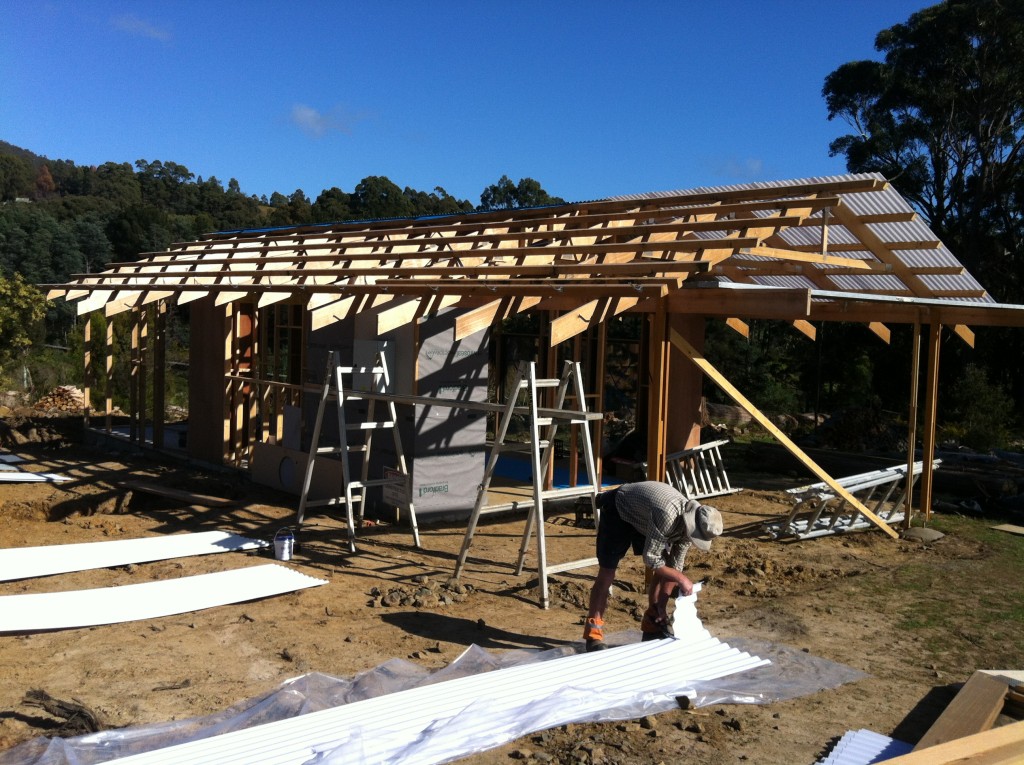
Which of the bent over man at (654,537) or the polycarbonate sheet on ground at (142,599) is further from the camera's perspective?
the polycarbonate sheet on ground at (142,599)

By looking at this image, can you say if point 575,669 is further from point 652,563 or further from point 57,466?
point 57,466

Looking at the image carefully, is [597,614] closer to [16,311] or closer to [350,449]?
[350,449]

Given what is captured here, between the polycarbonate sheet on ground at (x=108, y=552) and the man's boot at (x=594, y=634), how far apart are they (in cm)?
430

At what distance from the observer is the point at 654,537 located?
593 centimetres

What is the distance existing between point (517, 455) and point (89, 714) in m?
10.9

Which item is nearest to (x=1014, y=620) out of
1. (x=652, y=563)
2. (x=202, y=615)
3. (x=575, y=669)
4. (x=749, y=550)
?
(x=749, y=550)

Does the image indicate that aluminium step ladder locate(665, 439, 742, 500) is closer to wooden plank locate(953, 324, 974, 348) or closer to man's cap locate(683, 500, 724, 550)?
wooden plank locate(953, 324, 974, 348)

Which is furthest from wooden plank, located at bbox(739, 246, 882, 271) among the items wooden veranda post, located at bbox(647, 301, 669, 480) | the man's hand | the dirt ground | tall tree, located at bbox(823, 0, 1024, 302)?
tall tree, located at bbox(823, 0, 1024, 302)

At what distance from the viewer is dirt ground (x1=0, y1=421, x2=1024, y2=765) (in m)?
4.99

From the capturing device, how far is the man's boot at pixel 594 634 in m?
6.07

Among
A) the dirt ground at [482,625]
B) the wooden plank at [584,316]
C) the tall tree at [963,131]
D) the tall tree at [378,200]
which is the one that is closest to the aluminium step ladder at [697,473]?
the dirt ground at [482,625]

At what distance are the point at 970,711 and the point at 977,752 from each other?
196 cm

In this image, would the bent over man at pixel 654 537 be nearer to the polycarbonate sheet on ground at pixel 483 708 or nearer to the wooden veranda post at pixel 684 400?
the polycarbonate sheet on ground at pixel 483 708

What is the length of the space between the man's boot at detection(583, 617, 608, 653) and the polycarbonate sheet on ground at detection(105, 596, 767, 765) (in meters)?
0.25
